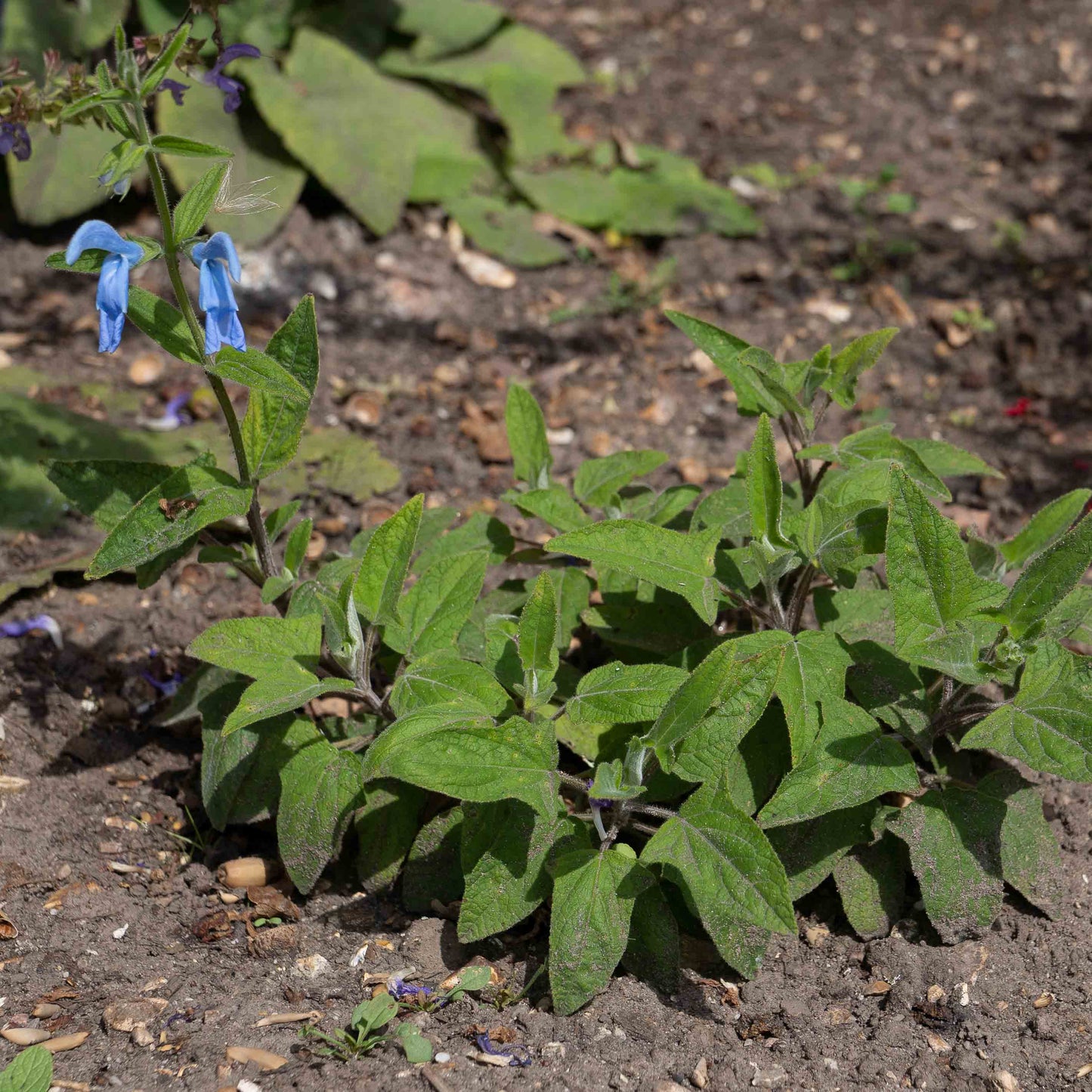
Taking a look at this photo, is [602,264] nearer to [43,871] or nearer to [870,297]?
[870,297]

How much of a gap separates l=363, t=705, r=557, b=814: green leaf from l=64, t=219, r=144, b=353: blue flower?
0.85 meters

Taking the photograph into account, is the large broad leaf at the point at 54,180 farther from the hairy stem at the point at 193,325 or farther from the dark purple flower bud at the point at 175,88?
the hairy stem at the point at 193,325

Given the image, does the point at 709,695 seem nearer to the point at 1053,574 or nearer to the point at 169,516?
the point at 1053,574

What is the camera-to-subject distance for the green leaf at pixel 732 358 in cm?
255

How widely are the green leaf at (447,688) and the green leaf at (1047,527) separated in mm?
1205

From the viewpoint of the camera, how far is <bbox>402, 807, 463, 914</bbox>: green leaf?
2.46 metres

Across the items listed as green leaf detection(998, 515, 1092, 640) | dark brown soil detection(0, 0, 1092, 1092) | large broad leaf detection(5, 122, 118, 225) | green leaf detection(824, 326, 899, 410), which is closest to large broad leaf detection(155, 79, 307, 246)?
dark brown soil detection(0, 0, 1092, 1092)

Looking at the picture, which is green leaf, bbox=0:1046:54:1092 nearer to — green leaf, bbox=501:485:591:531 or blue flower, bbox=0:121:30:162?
green leaf, bbox=501:485:591:531

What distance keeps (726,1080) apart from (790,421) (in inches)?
56.7

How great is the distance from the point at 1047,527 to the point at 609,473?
100 cm

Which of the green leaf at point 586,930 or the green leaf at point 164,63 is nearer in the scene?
the green leaf at point 164,63

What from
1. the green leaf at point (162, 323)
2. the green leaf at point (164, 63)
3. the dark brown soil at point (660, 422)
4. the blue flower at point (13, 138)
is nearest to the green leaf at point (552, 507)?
the green leaf at point (162, 323)

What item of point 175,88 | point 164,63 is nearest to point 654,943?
point 164,63

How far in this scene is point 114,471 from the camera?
2359mm
